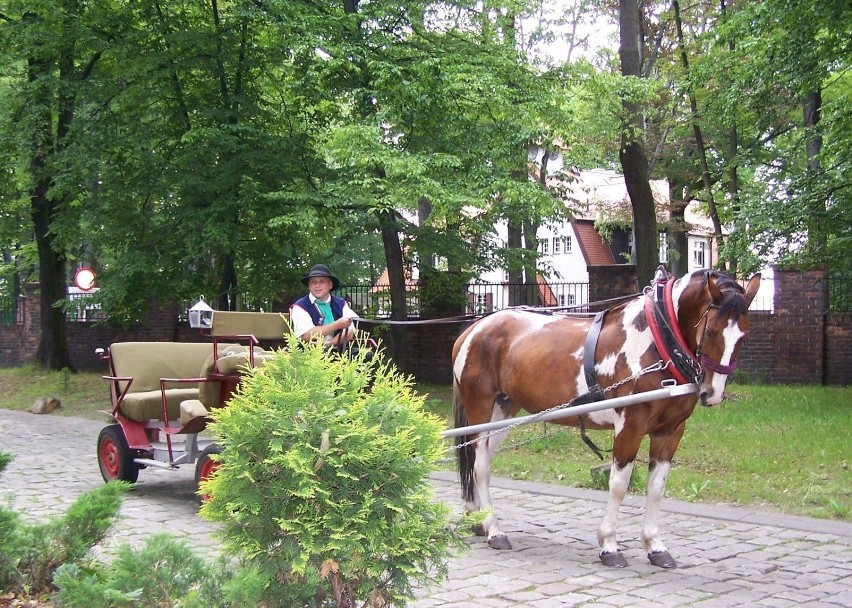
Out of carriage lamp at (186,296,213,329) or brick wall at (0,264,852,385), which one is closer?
carriage lamp at (186,296,213,329)

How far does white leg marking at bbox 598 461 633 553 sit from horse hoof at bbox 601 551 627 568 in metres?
0.03

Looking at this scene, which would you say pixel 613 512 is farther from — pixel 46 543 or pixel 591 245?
pixel 591 245

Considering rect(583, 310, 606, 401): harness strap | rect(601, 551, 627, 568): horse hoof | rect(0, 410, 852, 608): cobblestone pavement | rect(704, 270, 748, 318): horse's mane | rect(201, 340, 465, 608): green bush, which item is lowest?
rect(0, 410, 852, 608): cobblestone pavement

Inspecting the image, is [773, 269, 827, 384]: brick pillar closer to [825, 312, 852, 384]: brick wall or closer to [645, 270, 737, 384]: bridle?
[825, 312, 852, 384]: brick wall

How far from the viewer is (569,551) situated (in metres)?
6.96

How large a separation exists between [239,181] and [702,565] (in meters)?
12.2

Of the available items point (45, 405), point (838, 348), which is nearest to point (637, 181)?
point (838, 348)

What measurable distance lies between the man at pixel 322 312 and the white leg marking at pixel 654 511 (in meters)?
2.69

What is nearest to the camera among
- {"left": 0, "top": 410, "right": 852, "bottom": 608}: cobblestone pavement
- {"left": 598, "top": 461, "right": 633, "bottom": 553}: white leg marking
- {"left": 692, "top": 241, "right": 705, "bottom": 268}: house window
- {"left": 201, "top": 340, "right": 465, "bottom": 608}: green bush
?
{"left": 201, "top": 340, "right": 465, "bottom": 608}: green bush

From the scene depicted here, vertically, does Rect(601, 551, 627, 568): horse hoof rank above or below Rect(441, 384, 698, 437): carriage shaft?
below

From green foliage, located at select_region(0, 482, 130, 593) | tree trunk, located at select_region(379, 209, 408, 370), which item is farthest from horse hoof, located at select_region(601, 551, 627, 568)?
tree trunk, located at select_region(379, 209, 408, 370)

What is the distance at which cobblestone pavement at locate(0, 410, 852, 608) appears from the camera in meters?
5.73

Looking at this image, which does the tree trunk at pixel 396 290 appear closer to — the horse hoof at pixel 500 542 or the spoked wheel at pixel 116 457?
the spoked wheel at pixel 116 457

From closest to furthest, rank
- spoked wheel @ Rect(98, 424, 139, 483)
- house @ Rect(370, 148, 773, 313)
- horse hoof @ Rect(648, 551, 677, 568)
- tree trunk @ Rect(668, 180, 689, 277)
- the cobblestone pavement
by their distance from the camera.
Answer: the cobblestone pavement → horse hoof @ Rect(648, 551, 677, 568) → spoked wheel @ Rect(98, 424, 139, 483) → house @ Rect(370, 148, 773, 313) → tree trunk @ Rect(668, 180, 689, 277)
